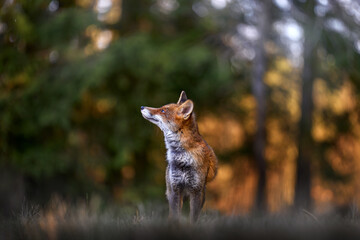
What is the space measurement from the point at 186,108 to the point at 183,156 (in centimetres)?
54

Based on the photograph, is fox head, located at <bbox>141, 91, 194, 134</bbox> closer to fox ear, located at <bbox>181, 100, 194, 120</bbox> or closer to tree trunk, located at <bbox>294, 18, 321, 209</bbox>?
fox ear, located at <bbox>181, 100, 194, 120</bbox>

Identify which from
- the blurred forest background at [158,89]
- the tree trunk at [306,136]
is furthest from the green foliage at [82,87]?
the tree trunk at [306,136]

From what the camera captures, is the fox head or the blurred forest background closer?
the fox head

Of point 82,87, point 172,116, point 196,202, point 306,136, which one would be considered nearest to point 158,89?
point 82,87

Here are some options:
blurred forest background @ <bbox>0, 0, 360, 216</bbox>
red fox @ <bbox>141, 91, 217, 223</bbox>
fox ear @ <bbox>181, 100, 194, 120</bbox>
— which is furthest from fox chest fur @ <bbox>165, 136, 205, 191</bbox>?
blurred forest background @ <bbox>0, 0, 360, 216</bbox>

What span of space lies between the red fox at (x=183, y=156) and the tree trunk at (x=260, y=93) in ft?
31.5

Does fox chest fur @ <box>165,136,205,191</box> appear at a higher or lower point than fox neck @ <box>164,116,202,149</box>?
lower

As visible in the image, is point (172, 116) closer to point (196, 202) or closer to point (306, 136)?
point (196, 202)

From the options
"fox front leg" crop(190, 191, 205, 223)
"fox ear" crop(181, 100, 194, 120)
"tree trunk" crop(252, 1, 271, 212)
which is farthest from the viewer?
"tree trunk" crop(252, 1, 271, 212)

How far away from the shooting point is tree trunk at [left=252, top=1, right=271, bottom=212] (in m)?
13.6

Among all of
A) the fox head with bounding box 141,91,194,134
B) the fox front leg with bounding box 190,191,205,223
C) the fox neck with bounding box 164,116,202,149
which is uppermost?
the fox head with bounding box 141,91,194,134

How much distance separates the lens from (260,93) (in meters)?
14.0

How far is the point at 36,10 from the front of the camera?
1373cm

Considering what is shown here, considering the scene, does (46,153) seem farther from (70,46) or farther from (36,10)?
(36,10)
